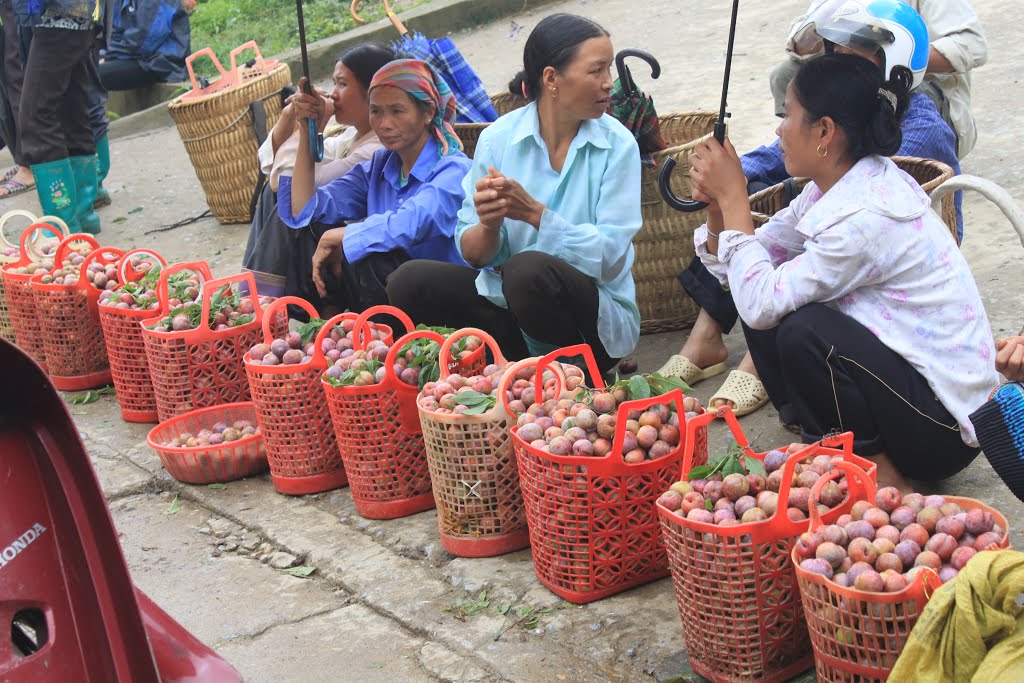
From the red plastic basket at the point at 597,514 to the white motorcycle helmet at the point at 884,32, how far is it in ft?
3.74

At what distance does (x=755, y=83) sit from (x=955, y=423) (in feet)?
14.5

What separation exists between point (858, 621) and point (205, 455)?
7.46 ft

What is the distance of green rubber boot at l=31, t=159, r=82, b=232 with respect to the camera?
21.1ft

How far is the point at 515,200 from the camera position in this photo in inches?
128

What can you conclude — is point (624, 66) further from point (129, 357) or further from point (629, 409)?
point (129, 357)

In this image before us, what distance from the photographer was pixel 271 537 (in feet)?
10.8

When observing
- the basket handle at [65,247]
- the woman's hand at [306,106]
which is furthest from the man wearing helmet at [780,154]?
the basket handle at [65,247]

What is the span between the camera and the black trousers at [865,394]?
2658mm

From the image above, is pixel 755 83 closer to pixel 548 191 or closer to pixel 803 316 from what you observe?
pixel 548 191

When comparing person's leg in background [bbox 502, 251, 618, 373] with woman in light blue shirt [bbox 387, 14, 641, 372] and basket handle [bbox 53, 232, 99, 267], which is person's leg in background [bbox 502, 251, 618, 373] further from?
basket handle [bbox 53, 232, 99, 267]

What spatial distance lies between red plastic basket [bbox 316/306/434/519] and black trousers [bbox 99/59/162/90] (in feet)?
21.0

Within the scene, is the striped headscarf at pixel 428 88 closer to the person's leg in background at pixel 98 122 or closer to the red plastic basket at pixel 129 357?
the red plastic basket at pixel 129 357

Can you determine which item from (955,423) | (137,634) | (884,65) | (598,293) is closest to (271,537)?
(598,293)

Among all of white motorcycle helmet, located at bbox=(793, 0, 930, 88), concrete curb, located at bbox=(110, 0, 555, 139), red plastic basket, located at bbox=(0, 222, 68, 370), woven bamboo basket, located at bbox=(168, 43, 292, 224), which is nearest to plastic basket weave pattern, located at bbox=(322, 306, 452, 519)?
white motorcycle helmet, located at bbox=(793, 0, 930, 88)
